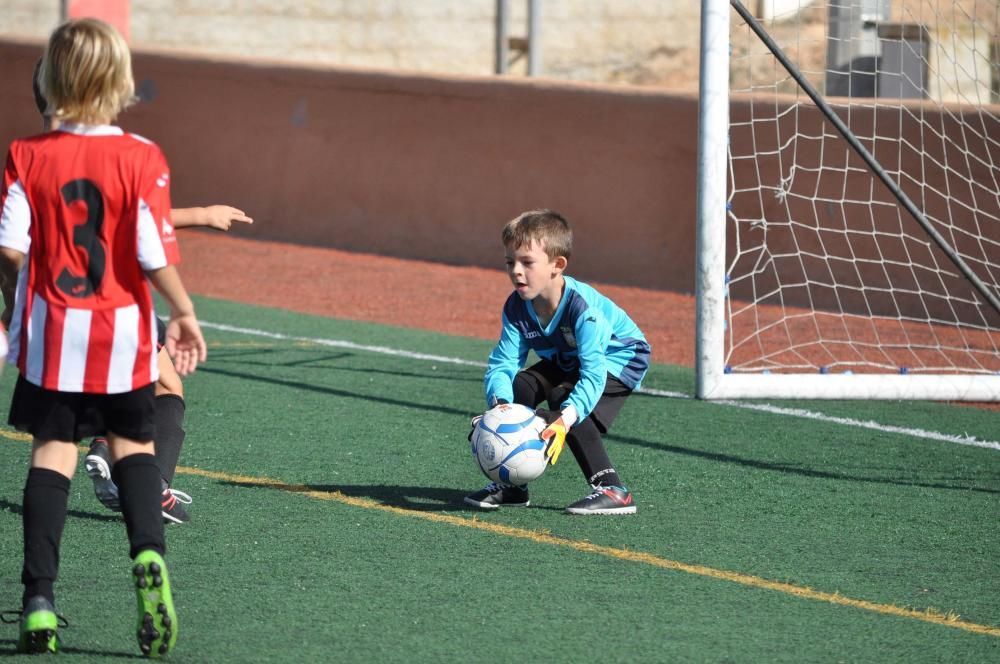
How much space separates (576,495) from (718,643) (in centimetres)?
196

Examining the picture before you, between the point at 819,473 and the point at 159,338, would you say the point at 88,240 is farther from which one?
the point at 819,473

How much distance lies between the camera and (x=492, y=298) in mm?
12953

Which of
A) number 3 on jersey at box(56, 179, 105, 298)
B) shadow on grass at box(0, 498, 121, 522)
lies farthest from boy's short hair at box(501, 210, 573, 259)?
number 3 on jersey at box(56, 179, 105, 298)

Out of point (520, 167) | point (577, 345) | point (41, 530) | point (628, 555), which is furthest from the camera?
point (520, 167)

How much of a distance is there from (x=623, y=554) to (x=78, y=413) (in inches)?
77.8

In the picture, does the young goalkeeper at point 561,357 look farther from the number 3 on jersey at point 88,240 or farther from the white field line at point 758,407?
the white field line at point 758,407

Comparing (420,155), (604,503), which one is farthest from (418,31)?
(604,503)

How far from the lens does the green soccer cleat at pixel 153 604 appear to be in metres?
3.82

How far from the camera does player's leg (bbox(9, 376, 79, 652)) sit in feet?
12.7

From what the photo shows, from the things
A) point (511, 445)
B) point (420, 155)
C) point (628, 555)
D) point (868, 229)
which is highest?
point (420, 155)

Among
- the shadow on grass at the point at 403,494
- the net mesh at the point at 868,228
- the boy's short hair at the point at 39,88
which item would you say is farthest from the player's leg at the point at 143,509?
the net mesh at the point at 868,228

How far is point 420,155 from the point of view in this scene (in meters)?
15.1

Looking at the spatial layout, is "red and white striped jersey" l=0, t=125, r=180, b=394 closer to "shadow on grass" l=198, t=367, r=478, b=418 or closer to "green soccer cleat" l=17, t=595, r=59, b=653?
"green soccer cleat" l=17, t=595, r=59, b=653

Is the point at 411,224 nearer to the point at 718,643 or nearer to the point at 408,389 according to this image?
the point at 408,389
